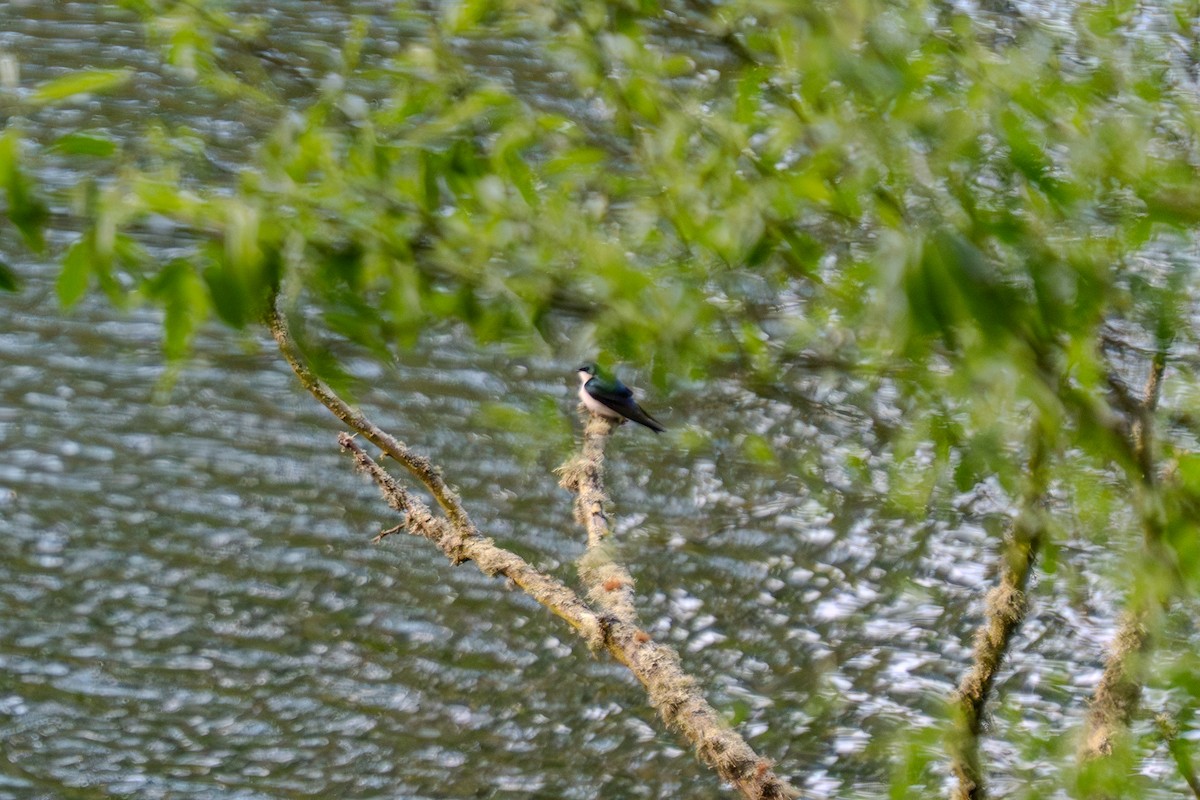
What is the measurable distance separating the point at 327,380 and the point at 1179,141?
1.96 metres

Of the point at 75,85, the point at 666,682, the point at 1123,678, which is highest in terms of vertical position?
the point at 75,85

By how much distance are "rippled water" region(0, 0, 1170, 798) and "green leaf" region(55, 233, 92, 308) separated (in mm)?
3795

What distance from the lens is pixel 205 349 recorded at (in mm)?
8008

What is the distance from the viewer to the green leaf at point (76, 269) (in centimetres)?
147

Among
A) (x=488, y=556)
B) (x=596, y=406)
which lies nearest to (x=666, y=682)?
(x=488, y=556)

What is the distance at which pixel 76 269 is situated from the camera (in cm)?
147

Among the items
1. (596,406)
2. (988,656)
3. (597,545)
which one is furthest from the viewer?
(596,406)

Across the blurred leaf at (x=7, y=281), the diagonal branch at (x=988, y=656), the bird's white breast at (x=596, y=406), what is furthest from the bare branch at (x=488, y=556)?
the bird's white breast at (x=596, y=406)

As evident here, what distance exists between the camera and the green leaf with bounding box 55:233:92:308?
1468 millimetres

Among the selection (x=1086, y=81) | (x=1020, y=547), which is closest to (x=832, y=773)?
(x=1020, y=547)

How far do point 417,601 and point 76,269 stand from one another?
5.31m

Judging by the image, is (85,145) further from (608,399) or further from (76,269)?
(608,399)

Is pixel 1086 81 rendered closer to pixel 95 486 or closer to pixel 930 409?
pixel 930 409

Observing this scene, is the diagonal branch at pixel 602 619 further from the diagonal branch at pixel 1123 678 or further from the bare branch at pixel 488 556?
the diagonal branch at pixel 1123 678
